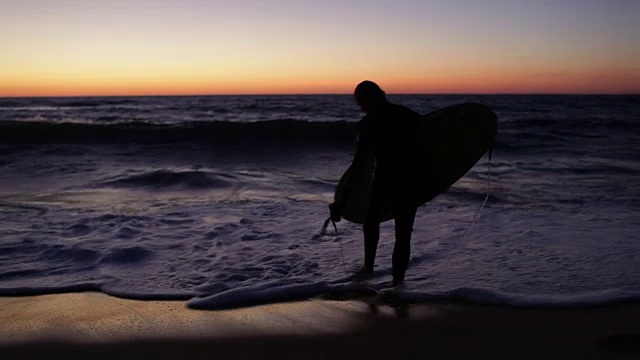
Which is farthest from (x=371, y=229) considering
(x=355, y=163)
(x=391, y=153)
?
(x=391, y=153)

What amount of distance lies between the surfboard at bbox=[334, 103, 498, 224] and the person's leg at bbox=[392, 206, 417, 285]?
33 centimetres

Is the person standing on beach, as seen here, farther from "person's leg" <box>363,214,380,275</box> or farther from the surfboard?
the surfboard

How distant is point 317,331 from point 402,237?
1.09 meters

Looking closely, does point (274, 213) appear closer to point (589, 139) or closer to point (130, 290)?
point (130, 290)

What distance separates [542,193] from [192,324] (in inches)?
281

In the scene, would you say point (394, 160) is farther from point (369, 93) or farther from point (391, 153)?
point (369, 93)

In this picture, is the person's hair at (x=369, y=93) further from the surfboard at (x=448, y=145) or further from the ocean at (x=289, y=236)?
the ocean at (x=289, y=236)

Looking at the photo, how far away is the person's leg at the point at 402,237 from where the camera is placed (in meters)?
4.44

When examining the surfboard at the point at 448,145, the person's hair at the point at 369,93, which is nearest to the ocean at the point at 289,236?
the surfboard at the point at 448,145

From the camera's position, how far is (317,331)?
12.2ft

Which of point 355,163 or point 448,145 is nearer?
point 355,163

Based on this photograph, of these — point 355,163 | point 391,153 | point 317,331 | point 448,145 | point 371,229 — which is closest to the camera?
point 317,331

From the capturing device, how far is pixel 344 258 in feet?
18.7

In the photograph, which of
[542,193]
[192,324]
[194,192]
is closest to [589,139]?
[542,193]
